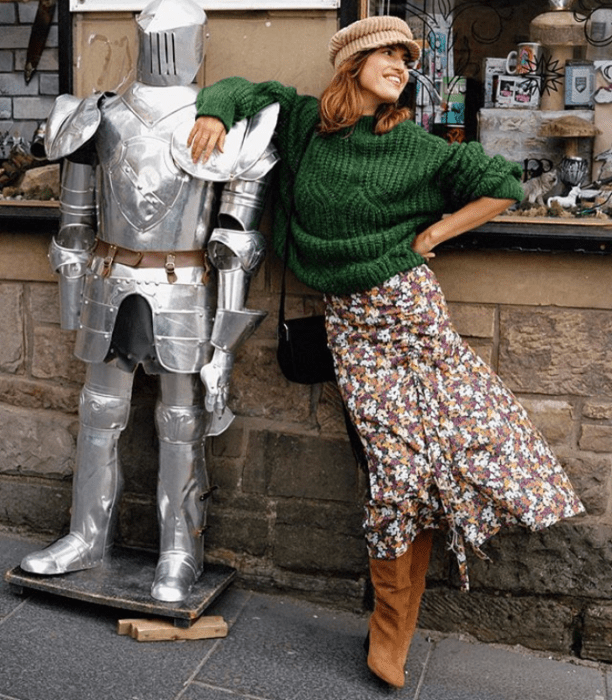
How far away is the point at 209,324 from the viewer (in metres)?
3.60

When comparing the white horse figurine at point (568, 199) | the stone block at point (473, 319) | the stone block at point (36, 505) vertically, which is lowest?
the stone block at point (36, 505)

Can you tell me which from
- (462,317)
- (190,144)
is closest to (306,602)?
(462,317)

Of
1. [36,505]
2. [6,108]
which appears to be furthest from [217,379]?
[6,108]

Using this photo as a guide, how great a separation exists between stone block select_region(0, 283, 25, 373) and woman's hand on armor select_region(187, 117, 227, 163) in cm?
114

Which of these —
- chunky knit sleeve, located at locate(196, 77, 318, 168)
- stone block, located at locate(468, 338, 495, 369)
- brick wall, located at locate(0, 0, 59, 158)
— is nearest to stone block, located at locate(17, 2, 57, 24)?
brick wall, located at locate(0, 0, 59, 158)

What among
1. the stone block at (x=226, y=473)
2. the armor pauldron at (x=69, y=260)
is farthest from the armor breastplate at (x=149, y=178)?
the stone block at (x=226, y=473)

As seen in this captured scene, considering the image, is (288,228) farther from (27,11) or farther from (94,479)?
(27,11)

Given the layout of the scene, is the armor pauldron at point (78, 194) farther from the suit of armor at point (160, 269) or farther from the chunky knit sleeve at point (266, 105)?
the chunky knit sleeve at point (266, 105)

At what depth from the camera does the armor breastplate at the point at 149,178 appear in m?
3.42

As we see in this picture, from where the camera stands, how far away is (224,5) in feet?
12.3

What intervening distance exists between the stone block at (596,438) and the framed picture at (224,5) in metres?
1.63

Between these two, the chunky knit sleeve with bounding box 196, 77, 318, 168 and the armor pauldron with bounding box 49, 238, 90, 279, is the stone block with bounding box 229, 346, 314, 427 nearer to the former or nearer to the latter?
the armor pauldron with bounding box 49, 238, 90, 279

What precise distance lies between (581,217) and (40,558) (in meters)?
2.14

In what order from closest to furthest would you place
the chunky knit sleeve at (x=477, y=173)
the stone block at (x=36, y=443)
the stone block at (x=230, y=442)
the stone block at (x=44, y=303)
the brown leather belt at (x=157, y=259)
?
the chunky knit sleeve at (x=477, y=173) → the brown leather belt at (x=157, y=259) → the stone block at (x=230, y=442) → the stone block at (x=44, y=303) → the stone block at (x=36, y=443)
